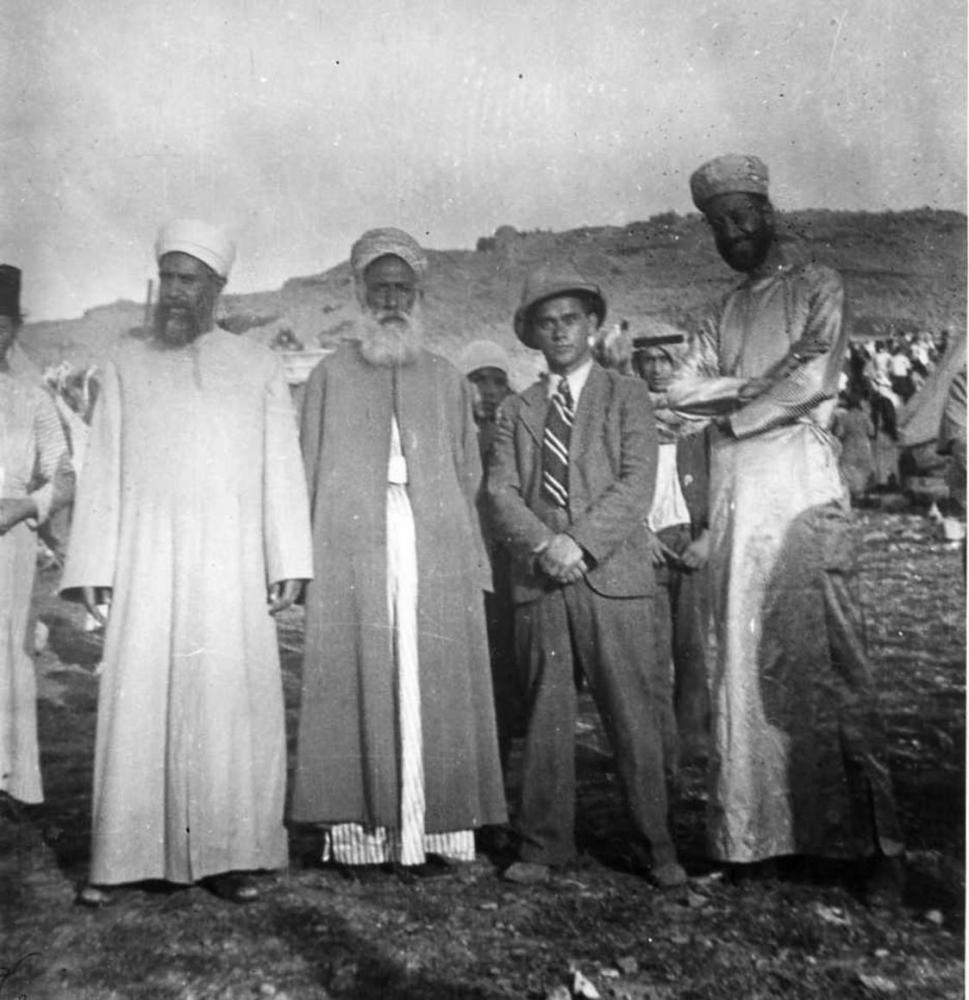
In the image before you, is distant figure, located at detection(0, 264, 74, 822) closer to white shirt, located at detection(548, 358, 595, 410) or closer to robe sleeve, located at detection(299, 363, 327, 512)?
robe sleeve, located at detection(299, 363, 327, 512)

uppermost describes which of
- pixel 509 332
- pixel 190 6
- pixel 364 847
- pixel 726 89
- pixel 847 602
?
pixel 190 6

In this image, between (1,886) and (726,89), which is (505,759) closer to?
(1,886)

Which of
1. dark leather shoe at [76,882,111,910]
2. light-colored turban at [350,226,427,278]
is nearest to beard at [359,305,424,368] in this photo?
light-colored turban at [350,226,427,278]

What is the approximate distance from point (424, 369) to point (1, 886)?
2118mm

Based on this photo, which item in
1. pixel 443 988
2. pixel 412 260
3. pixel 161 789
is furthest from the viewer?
pixel 412 260

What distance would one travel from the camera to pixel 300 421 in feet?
11.1

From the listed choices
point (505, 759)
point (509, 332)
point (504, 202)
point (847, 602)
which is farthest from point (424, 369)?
point (847, 602)

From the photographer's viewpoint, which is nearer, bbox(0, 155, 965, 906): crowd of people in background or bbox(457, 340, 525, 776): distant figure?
bbox(0, 155, 965, 906): crowd of people in background

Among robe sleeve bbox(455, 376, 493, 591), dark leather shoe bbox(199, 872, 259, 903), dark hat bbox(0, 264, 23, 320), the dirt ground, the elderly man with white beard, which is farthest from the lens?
dark hat bbox(0, 264, 23, 320)

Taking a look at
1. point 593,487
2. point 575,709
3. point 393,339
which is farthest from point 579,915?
point 393,339

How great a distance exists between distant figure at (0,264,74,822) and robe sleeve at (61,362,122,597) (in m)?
0.19

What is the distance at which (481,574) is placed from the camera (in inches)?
130

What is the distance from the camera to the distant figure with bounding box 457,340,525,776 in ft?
10.9

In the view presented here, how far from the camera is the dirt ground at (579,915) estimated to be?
285 centimetres
